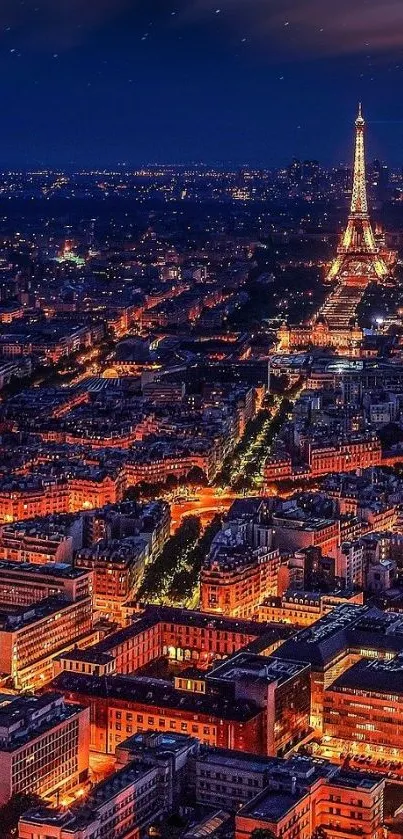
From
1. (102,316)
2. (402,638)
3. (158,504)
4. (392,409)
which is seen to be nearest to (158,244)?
(102,316)

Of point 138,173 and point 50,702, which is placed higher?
point 138,173

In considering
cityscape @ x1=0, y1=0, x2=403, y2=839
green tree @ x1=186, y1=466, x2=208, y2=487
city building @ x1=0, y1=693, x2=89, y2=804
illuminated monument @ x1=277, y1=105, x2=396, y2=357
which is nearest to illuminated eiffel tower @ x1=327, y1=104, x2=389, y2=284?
illuminated monument @ x1=277, y1=105, x2=396, y2=357

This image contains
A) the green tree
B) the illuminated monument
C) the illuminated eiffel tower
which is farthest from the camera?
the illuminated eiffel tower

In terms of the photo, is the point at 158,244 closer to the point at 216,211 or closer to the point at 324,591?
the point at 216,211

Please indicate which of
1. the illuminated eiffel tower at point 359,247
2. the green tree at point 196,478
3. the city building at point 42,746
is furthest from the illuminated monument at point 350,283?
the city building at point 42,746

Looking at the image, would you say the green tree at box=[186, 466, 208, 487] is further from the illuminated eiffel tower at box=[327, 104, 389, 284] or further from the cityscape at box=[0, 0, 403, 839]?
the illuminated eiffel tower at box=[327, 104, 389, 284]

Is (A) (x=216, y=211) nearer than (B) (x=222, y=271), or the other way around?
(B) (x=222, y=271)

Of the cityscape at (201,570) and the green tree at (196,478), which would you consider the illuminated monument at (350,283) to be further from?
the green tree at (196,478)
